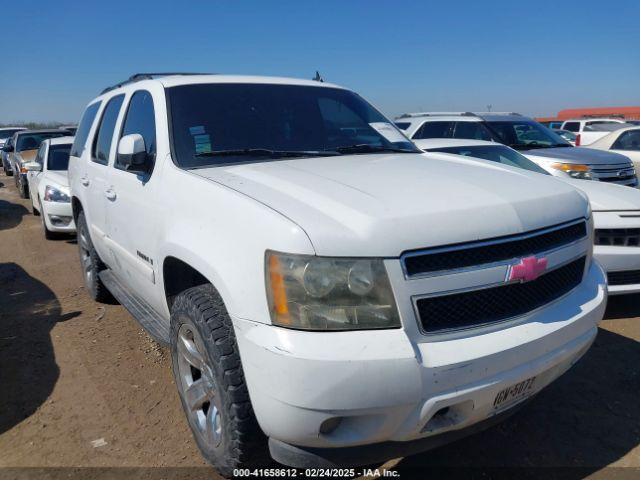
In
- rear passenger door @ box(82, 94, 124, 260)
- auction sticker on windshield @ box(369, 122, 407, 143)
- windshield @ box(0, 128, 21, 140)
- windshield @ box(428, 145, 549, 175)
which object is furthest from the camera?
windshield @ box(0, 128, 21, 140)

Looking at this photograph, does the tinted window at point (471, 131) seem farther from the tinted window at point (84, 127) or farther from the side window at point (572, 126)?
the side window at point (572, 126)

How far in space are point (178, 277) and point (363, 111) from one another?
187 cm

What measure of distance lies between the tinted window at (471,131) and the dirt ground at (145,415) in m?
5.02

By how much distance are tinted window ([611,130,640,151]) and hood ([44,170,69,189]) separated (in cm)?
1014

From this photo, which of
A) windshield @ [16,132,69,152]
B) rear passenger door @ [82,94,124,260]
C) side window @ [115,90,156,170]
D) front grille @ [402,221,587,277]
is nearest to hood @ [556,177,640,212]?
front grille @ [402,221,587,277]

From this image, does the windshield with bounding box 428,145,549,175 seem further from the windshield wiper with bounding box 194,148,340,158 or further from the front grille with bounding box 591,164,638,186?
the windshield wiper with bounding box 194,148,340,158

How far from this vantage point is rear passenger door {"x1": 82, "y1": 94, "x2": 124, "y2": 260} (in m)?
3.90

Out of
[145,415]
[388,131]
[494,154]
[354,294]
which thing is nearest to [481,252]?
[354,294]

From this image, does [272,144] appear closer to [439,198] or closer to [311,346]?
[439,198]

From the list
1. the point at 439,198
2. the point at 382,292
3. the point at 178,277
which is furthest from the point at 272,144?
the point at 382,292

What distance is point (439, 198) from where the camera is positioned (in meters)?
2.21

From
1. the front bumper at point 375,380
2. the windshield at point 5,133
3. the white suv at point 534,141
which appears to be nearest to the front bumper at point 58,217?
the white suv at point 534,141

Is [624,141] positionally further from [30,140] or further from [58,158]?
[30,140]

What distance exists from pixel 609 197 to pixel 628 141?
6973mm
